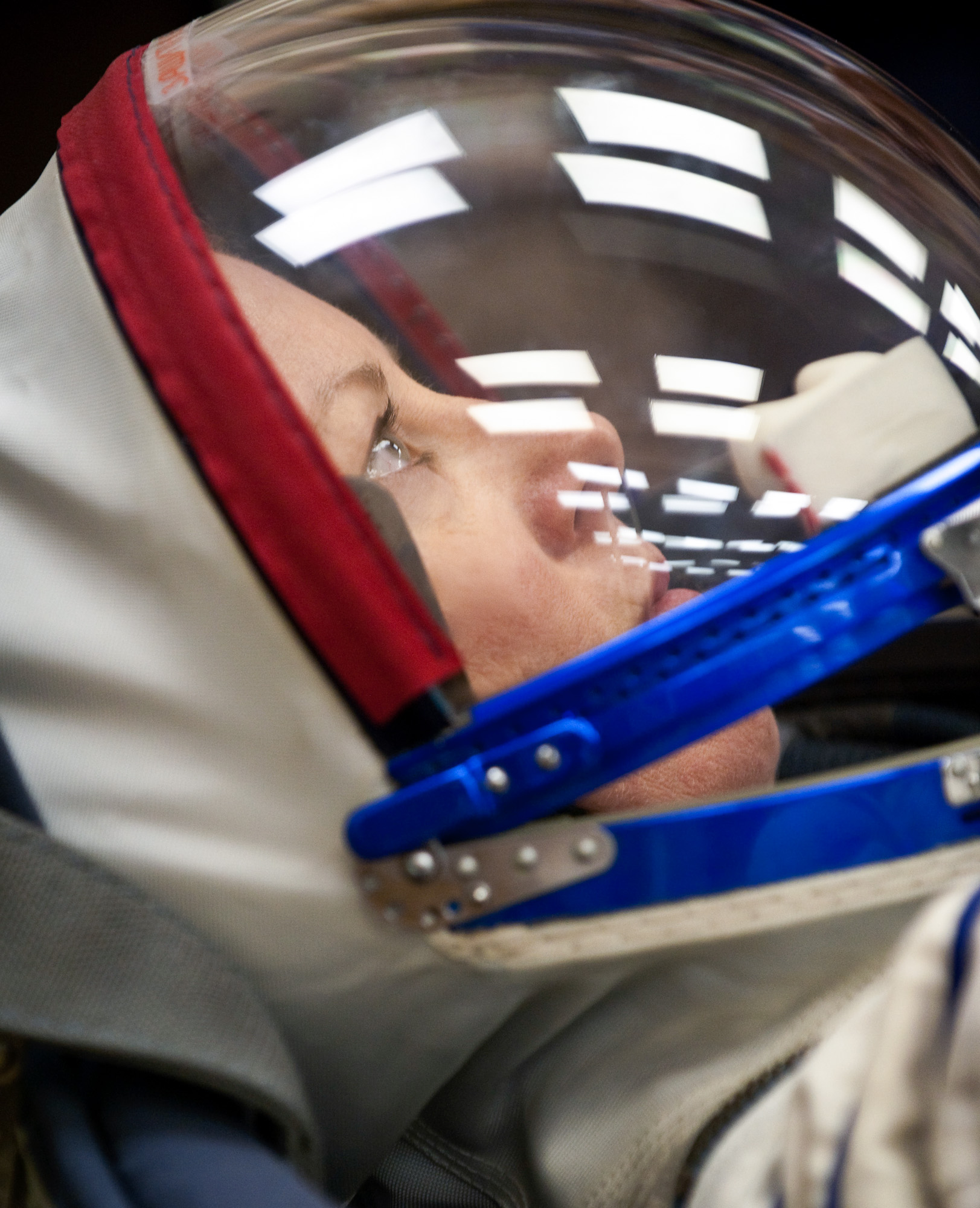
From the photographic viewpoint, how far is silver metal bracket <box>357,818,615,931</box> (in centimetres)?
59

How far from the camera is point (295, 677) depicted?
1.90 ft

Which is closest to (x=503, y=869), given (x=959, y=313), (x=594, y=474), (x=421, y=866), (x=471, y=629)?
(x=421, y=866)

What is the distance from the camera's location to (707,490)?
67cm

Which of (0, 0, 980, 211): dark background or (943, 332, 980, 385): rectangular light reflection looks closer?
(943, 332, 980, 385): rectangular light reflection

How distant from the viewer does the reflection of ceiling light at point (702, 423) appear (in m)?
0.67

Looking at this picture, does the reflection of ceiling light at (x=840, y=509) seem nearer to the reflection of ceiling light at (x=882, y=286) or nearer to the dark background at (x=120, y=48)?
the reflection of ceiling light at (x=882, y=286)

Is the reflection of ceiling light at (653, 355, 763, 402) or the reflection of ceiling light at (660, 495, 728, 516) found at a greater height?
the reflection of ceiling light at (653, 355, 763, 402)

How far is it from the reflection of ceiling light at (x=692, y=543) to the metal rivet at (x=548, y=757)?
16 centimetres

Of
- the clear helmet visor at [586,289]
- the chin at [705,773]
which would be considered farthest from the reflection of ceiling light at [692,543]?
the chin at [705,773]

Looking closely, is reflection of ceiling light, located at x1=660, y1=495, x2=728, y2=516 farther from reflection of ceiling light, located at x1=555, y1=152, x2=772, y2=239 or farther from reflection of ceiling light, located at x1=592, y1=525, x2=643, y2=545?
reflection of ceiling light, located at x1=555, y1=152, x2=772, y2=239

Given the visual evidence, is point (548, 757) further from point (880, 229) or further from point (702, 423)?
point (880, 229)

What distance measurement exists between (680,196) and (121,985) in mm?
592

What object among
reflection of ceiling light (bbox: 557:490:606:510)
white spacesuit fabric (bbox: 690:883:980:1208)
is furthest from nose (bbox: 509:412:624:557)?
white spacesuit fabric (bbox: 690:883:980:1208)

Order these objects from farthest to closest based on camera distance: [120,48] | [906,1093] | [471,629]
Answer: [120,48]
[471,629]
[906,1093]
